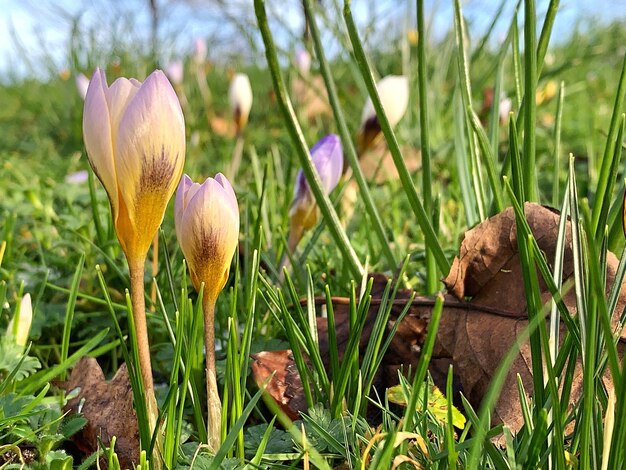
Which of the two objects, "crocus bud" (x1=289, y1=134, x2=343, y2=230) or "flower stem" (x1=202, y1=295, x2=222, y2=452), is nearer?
"flower stem" (x1=202, y1=295, x2=222, y2=452)

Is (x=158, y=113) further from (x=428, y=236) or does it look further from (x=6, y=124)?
(x=6, y=124)

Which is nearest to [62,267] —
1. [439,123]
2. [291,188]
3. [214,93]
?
[291,188]

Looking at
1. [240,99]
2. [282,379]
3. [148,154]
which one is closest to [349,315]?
[282,379]

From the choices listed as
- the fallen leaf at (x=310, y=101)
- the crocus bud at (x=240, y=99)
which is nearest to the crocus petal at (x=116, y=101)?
the crocus bud at (x=240, y=99)

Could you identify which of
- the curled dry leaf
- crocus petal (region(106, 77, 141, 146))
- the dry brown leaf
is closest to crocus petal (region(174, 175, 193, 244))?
crocus petal (region(106, 77, 141, 146))

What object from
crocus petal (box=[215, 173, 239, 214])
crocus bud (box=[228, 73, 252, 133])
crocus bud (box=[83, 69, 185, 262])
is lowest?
crocus petal (box=[215, 173, 239, 214])

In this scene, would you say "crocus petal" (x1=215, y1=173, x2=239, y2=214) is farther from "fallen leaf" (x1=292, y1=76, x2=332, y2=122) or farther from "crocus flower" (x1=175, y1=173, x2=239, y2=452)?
"fallen leaf" (x1=292, y1=76, x2=332, y2=122)

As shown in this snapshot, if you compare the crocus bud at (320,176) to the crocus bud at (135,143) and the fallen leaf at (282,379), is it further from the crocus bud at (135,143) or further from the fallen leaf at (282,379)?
the crocus bud at (135,143)
